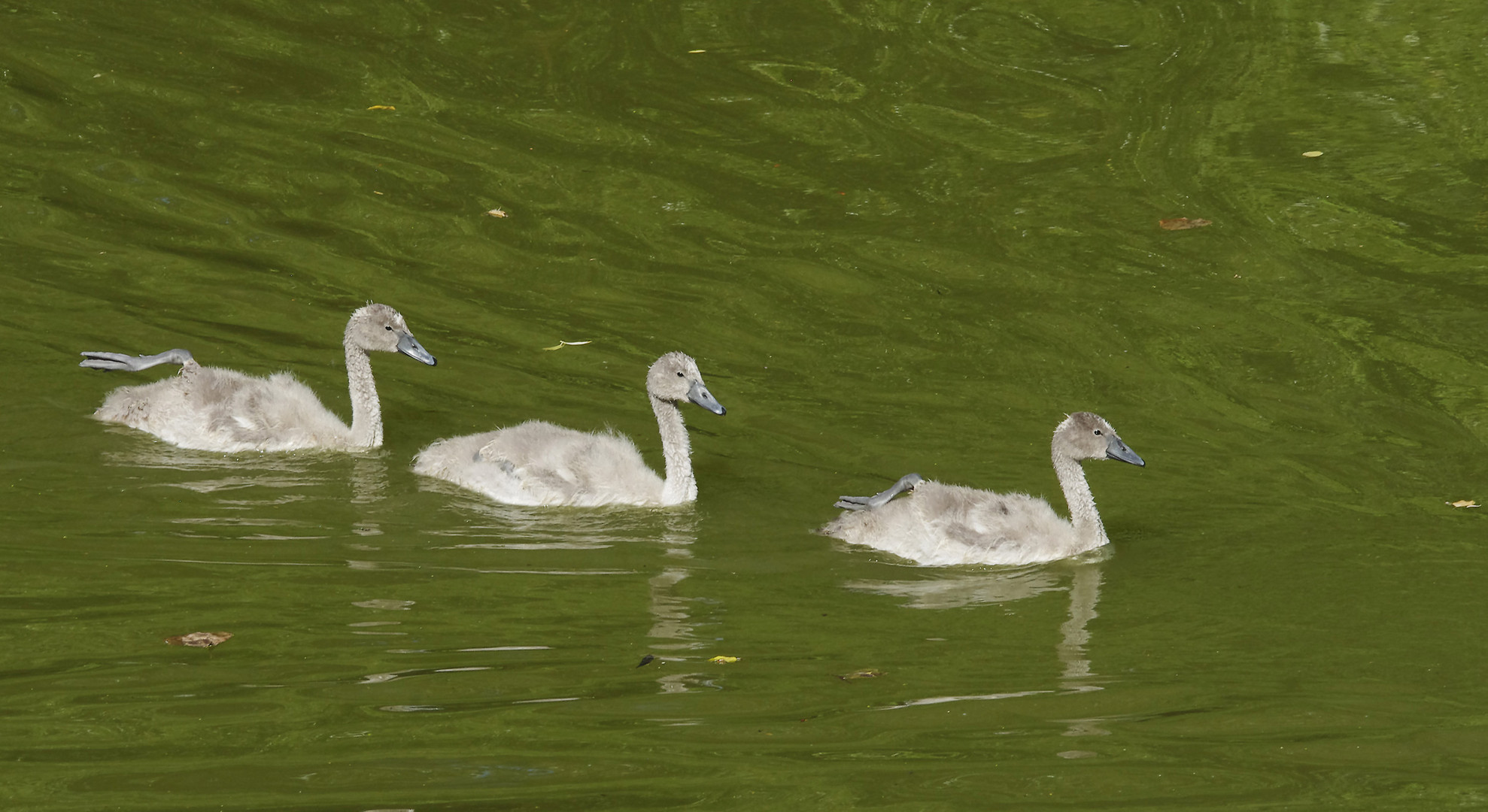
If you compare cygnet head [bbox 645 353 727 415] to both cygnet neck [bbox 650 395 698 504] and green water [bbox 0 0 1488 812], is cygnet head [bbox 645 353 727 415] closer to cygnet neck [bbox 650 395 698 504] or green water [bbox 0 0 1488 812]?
cygnet neck [bbox 650 395 698 504]

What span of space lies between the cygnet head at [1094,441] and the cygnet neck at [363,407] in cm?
399

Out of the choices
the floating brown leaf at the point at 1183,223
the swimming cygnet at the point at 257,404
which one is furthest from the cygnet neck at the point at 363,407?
the floating brown leaf at the point at 1183,223

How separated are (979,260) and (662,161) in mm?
3345

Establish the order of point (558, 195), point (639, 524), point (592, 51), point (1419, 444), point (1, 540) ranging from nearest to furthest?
1. point (1, 540)
2. point (639, 524)
3. point (1419, 444)
4. point (558, 195)
5. point (592, 51)

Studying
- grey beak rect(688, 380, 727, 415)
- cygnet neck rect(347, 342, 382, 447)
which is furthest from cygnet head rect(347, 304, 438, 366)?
grey beak rect(688, 380, 727, 415)

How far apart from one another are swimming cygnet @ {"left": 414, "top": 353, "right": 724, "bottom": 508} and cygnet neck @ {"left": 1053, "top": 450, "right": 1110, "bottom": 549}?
6.05 ft

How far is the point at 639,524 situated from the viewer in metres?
10.2

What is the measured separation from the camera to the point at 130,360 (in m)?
11.6

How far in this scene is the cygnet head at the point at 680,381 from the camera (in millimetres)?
10617

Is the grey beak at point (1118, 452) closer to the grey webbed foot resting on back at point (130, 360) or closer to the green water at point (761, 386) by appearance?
the green water at point (761, 386)

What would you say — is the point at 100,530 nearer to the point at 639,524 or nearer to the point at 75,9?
the point at 639,524

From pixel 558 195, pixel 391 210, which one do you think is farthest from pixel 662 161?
pixel 391 210

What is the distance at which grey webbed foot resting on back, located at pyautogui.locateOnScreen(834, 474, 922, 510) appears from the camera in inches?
386

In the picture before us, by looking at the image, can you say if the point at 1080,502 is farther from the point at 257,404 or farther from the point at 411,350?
the point at 257,404
